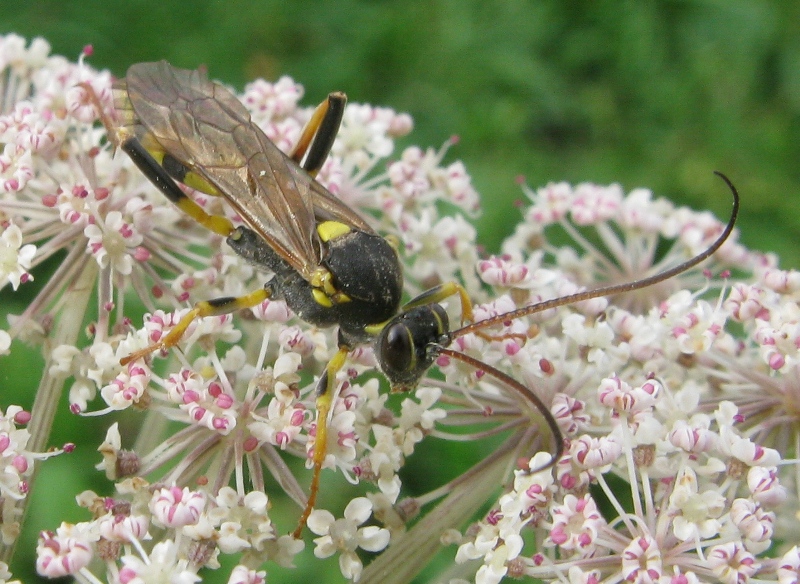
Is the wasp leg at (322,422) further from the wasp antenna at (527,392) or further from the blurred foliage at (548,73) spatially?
the blurred foliage at (548,73)

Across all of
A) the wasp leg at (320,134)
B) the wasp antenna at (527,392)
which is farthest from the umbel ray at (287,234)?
the wasp leg at (320,134)

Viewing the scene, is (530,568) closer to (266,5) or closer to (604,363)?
(604,363)

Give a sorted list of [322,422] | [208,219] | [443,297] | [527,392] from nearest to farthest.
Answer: [527,392] → [322,422] → [443,297] → [208,219]

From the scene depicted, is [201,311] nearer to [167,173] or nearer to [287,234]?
[287,234]

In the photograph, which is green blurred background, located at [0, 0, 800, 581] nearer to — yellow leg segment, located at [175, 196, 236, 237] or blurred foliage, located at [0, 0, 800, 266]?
blurred foliage, located at [0, 0, 800, 266]

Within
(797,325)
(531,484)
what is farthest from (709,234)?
(531,484)

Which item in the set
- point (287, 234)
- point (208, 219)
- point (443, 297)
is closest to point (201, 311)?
point (287, 234)

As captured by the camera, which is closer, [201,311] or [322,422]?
[322,422]

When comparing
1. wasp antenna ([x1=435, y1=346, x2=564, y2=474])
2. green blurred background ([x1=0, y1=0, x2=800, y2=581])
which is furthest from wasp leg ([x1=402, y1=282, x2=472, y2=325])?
green blurred background ([x1=0, y1=0, x2=800, y2=581])
